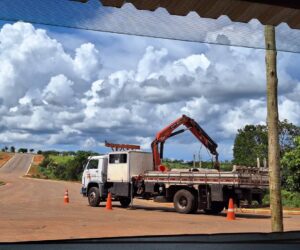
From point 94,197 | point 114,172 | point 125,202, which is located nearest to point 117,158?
point 114,172

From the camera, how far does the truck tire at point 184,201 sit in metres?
20.7

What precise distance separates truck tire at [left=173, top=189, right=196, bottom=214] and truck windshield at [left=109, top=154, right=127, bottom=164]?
3.38 m

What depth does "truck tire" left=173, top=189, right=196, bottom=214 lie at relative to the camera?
20.7 m

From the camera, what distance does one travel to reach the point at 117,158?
936 inches

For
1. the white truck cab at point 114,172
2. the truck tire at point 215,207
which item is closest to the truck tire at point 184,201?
the truck tire at point 215,207

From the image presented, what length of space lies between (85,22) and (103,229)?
10797 millimetres

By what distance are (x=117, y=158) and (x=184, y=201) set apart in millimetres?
4347

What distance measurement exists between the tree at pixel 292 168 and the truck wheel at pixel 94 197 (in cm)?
946

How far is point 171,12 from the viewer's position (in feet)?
12.5

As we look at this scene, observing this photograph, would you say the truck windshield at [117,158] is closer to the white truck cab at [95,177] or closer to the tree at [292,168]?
the white truck cab at [95,177]

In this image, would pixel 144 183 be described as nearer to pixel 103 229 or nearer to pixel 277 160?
pixel 103 229

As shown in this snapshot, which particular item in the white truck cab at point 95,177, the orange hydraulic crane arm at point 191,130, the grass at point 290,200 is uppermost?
the orange hydraulic crane arm at point 191,130

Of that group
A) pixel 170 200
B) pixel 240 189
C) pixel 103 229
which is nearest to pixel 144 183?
pixel 170 200

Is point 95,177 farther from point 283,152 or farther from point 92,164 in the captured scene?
point 283,152
